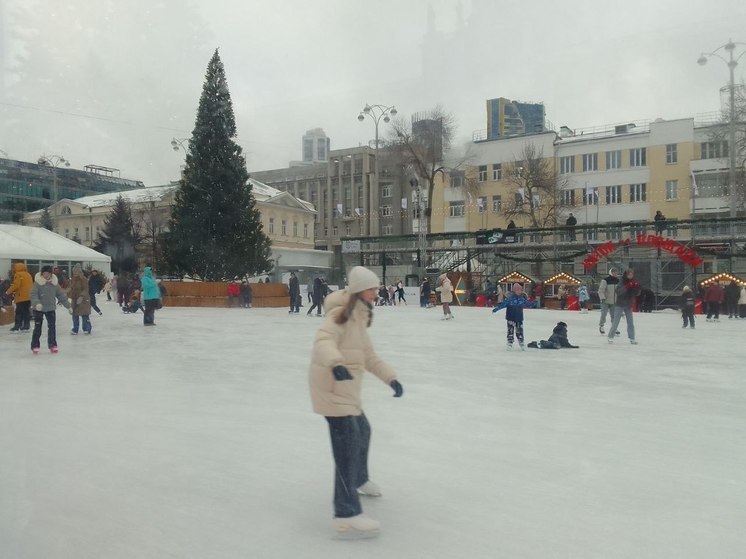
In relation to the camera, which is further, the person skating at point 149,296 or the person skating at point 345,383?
the person skating at point 149,296

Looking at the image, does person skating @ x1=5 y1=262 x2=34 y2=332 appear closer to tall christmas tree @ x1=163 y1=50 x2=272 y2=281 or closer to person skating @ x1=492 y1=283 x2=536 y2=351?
person skating @ x1=492 y1=283 x2=536 y2=351

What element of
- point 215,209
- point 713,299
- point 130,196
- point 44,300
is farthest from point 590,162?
point 44,300

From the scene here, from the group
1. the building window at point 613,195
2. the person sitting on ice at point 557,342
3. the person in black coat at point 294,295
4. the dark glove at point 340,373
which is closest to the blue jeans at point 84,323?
the person sitting on ice at point 557,342

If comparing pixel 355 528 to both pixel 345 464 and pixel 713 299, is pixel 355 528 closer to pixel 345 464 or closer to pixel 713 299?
pixel 345 464

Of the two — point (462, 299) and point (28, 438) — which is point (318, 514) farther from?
point (462, 299)

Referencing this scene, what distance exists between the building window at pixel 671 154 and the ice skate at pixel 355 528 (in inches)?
1800

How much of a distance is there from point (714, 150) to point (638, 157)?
4692 mm

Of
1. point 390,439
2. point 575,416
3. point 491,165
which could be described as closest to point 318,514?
point 390,439

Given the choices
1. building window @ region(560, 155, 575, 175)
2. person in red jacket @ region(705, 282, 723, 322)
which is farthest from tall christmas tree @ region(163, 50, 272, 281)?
building window @ region(560, 155, 575, 175)

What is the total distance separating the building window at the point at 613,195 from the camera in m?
46.0

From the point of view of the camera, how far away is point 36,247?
88.1 feet

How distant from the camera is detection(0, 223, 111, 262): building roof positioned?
2386 centimetres

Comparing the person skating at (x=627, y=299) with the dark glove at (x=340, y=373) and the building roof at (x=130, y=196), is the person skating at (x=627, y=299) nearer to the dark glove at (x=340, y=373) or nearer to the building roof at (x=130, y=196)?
the dark glove at (x=340, y=373)

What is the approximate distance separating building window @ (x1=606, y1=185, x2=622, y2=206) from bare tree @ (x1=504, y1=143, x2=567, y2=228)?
2.99 meters
